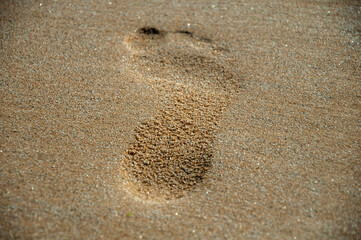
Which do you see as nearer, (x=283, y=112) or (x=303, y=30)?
(x=283, y=112)

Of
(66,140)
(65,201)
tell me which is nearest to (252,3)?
(66,140)

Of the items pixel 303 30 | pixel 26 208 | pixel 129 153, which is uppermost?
pixel 303 30

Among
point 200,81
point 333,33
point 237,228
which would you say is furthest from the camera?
point 333,33

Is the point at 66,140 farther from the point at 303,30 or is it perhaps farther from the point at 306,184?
the point at 303,30

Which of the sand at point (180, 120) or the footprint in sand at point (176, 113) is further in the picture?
the footprint in sand at point (176, 113)

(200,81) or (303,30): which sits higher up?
(303,30)

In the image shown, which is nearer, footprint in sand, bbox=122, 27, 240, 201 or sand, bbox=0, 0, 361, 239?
sand, bbox=0, 0, 361, 239
